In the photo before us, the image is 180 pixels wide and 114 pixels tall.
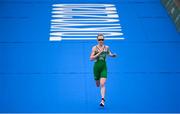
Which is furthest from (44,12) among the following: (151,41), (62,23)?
(151,41)

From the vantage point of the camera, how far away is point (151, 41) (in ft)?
51.9

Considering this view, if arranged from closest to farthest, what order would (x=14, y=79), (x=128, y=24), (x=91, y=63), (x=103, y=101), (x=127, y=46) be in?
1. (x=103, y=101)
2. (x=14, y=79)
3. (x=91, y=63)
4. (x=127, y=46)
5. (x=128, y=24)

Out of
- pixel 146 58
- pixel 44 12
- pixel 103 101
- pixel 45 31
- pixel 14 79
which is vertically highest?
pixel 44 12

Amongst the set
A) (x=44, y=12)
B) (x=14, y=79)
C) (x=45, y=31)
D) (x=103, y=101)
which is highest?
(x=44, y=12)

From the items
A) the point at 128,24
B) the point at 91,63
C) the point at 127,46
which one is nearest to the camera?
the point at 91,63

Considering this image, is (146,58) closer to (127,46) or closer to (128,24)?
(127,46)

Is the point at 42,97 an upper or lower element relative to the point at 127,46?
lower

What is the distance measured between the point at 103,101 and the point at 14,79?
275 centimetres

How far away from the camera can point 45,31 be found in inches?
644

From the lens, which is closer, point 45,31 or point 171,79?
point 171,79

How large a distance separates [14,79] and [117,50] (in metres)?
3.39

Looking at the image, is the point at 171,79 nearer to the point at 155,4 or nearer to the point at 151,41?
the point at 151,41

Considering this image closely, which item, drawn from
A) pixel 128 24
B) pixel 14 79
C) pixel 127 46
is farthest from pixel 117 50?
pixel 14 79

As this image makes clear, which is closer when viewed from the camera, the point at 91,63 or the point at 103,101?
the point at 103,101
